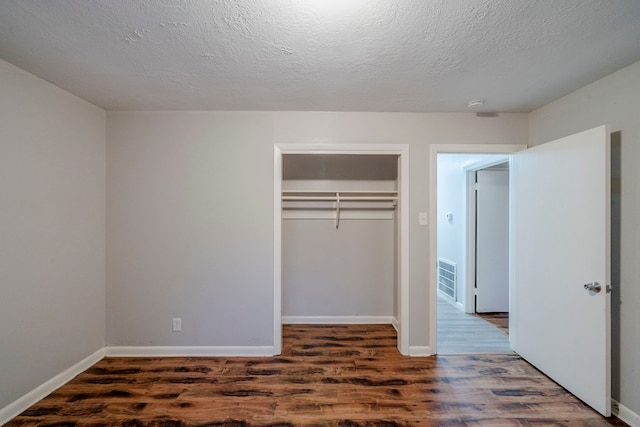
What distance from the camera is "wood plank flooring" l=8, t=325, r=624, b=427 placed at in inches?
73.0

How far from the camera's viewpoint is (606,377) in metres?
1.83

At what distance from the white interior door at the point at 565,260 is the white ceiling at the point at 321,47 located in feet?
1.93

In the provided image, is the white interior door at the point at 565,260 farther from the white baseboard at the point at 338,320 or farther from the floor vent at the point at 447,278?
the floor vent at the point at 447,278

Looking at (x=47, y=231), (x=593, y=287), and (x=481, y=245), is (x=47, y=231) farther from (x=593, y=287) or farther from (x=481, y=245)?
(x=481, y=245)

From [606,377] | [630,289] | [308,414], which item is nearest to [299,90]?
[308,414]

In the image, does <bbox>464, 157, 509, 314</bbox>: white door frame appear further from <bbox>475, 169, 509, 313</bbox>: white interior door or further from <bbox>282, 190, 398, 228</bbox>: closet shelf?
<bbox>282, 190, 398, 228</bbox>: closet shelf

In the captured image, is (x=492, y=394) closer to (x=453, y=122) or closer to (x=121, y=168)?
(x=453, y=122)

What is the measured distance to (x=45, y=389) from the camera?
6.79ft

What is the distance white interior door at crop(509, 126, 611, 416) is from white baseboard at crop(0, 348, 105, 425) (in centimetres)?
386

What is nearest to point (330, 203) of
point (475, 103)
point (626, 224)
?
point (475, 103)

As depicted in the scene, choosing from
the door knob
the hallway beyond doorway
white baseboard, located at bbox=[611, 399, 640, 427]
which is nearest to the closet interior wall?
the hallway beyond doorway

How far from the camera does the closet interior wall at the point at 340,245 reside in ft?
11.5

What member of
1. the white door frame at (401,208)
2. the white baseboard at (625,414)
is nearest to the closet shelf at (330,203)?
the white door frame at (401,208)

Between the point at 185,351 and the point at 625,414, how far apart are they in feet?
11.0
